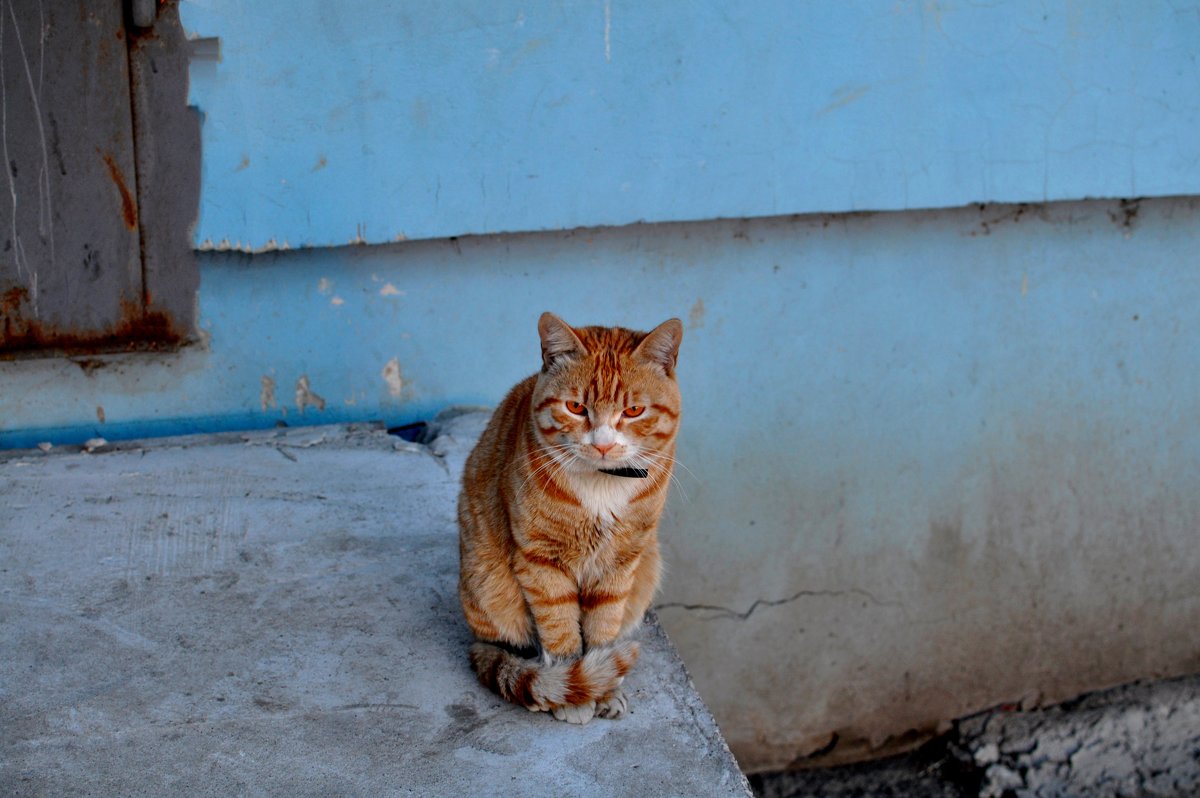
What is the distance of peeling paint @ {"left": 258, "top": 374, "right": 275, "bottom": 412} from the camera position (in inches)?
135

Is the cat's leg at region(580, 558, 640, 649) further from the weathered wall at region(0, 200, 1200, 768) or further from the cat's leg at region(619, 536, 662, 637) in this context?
the weathered wall at region(0, 200, 1200, 768)

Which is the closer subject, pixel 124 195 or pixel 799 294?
pixel 124 195

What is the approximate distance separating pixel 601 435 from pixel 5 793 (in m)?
1.22

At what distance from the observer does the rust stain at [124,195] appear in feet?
10.4

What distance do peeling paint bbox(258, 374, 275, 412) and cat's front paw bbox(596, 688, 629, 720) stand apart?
170 centimetres

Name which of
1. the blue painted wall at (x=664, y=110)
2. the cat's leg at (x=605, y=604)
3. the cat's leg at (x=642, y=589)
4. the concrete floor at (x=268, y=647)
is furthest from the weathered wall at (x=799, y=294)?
the cat's leg at (x=605, y=604)

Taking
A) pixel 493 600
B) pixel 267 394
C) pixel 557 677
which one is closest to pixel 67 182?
pixel 267 394

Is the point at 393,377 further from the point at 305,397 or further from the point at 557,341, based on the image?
the point at 557,341

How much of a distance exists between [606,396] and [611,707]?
0.64 m

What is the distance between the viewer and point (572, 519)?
220 cm

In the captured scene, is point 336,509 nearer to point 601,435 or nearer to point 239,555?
point 239,555

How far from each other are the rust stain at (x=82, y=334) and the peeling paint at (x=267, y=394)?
270 millimetres

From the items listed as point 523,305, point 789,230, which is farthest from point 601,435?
point 789,230

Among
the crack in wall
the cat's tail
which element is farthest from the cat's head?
the crack in wall
